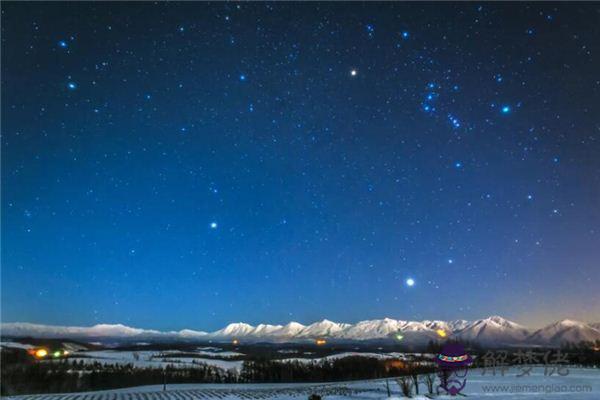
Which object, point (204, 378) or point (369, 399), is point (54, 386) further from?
point (369, 399)

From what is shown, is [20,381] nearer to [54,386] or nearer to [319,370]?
[54,386]

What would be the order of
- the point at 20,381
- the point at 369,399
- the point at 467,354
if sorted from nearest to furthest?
the point at 467,354 → the point at 369,399 → the point at 20,381

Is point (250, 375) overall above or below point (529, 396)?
below

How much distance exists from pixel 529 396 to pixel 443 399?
17.2 ft

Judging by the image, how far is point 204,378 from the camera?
112 metres

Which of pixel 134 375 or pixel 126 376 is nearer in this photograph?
pixel 126 376

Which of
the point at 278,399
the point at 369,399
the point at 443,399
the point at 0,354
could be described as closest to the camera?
the point at 443,399

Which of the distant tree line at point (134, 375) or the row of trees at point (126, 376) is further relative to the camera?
the row of trees at point (126, 376)

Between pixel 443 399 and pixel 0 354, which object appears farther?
pixel 0 354

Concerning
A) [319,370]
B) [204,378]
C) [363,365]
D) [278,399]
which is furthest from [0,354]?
[278,399]

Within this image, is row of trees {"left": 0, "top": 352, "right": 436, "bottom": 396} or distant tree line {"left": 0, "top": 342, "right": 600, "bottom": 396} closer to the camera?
distant tree line {"left": 0, "top": 342, "right": 600, "bottom": 396}

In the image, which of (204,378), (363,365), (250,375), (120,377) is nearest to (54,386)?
(120,377)

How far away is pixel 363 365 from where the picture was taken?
144625 millimetres

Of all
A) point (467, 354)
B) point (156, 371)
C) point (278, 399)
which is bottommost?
point (156, 371)
